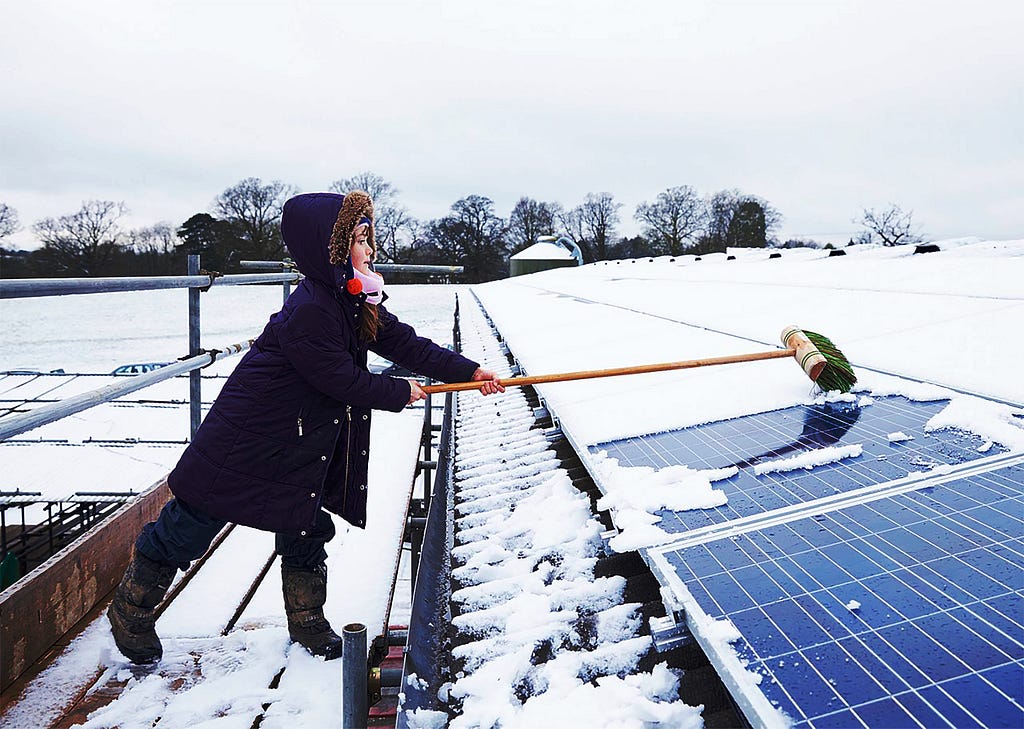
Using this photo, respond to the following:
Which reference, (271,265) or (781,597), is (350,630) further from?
(271,265)

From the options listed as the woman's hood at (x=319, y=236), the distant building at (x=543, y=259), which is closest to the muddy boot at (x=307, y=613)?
the woman's hood at (x=319, y=236)

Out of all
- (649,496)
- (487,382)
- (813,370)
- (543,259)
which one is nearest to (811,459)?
(649,496)

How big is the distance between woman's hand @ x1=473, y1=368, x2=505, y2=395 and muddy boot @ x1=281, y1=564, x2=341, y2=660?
1.10 meters

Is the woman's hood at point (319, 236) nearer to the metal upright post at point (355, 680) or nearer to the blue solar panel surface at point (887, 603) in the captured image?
the metal upright post at point (355, 680)

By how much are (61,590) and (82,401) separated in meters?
0.82

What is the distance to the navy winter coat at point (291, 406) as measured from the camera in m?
2.52

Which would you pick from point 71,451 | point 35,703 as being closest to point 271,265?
point 35,703

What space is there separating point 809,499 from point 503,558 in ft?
3.39

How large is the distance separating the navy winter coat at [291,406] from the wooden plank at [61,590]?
671 mm

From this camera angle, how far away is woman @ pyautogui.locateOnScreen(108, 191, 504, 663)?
252 cm

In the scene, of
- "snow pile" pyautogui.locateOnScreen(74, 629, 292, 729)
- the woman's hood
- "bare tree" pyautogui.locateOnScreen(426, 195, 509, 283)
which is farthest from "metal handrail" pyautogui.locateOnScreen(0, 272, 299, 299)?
"bare tree" pyautogui.locateOnScreen(426, 195, 509, 283)

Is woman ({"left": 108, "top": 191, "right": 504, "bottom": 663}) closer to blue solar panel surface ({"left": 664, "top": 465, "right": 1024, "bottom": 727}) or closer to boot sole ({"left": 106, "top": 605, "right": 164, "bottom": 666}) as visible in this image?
boot sole ({"left": 106, "top": 605, "right": 164, "bottom": 666})

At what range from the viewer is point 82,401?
103 inches

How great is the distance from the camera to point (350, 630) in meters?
1.92
